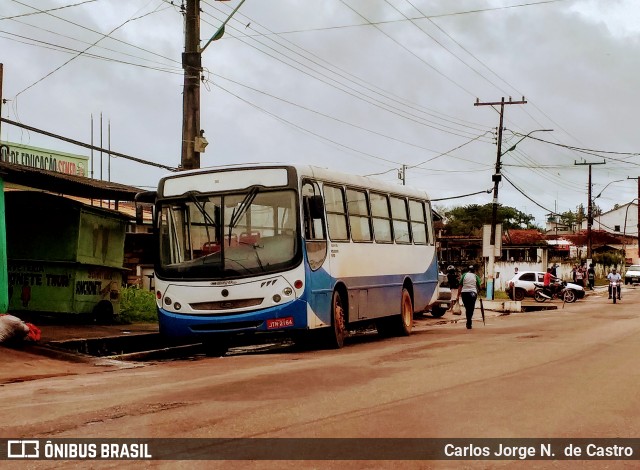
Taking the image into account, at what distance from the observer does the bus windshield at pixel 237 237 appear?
1523cm

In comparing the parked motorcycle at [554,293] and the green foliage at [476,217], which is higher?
the green foliage at [476,217]

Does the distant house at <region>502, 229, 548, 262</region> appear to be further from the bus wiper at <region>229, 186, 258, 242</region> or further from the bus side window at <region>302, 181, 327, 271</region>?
the bus wiper at <region>229, 186, 258, 242</region>

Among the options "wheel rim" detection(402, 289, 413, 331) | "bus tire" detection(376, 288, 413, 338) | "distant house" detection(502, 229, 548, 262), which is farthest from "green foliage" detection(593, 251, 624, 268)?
"bus tire" detection(376, 288, 413, 338)

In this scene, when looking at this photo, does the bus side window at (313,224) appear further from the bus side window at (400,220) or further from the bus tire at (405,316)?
the bus tire at (405,316)

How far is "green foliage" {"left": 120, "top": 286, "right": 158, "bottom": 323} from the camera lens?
21.9m

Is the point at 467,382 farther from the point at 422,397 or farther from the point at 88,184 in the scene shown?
the point at 88,184

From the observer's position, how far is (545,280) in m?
47.0

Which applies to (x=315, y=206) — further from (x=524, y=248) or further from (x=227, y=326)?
(x=524, y=248)

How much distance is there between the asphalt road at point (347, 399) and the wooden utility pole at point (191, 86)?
5.54 m

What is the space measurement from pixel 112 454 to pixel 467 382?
16.9 feet

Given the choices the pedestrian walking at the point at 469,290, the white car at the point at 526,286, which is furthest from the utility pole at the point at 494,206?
the pedestrian walking at the point at 469,290

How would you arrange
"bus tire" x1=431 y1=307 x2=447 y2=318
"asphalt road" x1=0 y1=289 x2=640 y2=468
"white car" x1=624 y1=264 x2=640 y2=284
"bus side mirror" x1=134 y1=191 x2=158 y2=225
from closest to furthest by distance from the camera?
"asphalt road" x1=0 y1=289 x2=640 y2=468 → "bus side mirror" x1=134 y1=191 x2=158 y2=225 → "bus tire" x1=431 y1=307 x2=447 y2=318 → "white car" x1=624 y1=264 x2=640 y2=284

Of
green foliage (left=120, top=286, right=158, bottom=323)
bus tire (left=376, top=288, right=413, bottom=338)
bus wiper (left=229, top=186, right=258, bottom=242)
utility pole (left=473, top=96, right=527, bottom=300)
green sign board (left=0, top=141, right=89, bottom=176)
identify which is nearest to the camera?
bus wiper (left=229, top=186, right=258, bottom=242)

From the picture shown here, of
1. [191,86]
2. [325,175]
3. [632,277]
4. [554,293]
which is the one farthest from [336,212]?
[632,277]
